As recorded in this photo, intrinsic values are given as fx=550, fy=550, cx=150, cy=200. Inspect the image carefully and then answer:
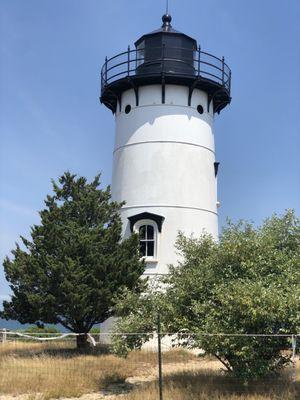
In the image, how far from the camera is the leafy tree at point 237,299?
11516mm

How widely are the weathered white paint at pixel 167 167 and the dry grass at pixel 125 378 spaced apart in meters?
5.41

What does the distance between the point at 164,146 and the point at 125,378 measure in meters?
10.7

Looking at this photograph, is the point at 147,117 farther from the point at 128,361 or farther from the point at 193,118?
the point at 128,361

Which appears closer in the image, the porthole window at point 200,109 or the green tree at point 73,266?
the green tree at point 73,266

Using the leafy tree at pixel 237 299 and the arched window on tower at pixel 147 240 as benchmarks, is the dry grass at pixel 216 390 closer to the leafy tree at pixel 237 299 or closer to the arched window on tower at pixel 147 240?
the leafy tree at pixel 237 299

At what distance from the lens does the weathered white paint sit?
2273 centimetres

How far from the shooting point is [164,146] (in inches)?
910

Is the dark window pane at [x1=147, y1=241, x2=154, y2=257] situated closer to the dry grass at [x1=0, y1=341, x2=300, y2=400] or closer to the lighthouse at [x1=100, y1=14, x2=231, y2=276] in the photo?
the lighthouse at [x1=100, y1=14, x2=231, y2=276]

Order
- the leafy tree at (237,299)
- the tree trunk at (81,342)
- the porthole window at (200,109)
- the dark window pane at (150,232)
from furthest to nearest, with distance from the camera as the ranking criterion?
the porthole window at (200,109) < the dark window pane at (150,232) < the tree trunk at (81,342) < the leafy tree at (237,299)

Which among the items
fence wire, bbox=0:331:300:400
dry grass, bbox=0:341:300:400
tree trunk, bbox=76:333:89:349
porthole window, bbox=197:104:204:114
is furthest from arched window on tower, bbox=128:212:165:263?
porthole window, bbox=197:104:204:114

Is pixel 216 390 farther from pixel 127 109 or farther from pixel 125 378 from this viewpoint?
pixel 127 109

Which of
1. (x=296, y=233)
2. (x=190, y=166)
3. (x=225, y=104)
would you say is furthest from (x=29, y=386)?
(x=225, y=104)

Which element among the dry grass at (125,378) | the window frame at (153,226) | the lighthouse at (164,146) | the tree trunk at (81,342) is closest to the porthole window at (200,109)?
the lighthouse at (164,146)

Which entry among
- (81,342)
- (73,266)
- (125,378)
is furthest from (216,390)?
(81,342)
